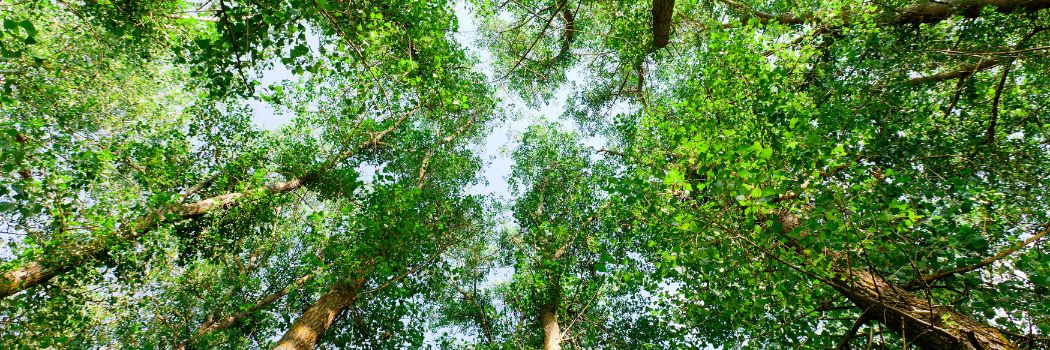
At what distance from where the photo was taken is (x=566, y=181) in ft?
36.5

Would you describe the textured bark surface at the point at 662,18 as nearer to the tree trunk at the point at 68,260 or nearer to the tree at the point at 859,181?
the tree at the point at 859,181

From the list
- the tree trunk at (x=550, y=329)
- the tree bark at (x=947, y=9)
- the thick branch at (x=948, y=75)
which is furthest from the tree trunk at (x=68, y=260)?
the thick branch at (x=948, y=75)

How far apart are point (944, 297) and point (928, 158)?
2846 mm

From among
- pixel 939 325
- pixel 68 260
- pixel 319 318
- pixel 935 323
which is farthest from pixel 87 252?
pixel 939 325

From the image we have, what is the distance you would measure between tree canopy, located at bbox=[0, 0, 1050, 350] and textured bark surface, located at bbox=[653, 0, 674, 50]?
0.04m

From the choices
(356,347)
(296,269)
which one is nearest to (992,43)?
(356,347)

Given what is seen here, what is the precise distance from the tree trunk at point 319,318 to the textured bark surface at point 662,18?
7376 mm

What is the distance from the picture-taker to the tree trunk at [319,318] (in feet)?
21.9

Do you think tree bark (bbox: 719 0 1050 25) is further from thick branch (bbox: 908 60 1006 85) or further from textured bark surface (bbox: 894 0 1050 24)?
thick branch (bbox: 908 60 1006 85)

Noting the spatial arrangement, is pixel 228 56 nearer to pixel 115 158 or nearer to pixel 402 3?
pixel 402 3

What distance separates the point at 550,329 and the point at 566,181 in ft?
14.1

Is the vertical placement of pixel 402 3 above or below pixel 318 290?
above

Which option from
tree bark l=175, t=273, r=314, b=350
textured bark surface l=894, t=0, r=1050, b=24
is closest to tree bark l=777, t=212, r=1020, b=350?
textured bark surface l=894, t=0, r=1050, b=24

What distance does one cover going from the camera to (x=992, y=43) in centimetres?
540
